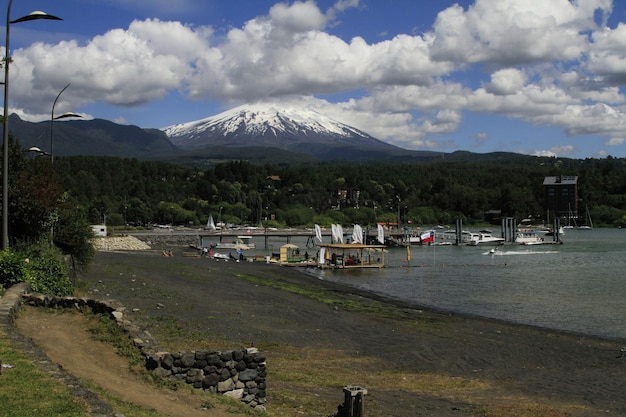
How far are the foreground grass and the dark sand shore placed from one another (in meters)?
5.38

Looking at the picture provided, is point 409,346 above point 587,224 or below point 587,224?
below

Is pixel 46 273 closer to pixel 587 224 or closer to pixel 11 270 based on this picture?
pixel 11 270

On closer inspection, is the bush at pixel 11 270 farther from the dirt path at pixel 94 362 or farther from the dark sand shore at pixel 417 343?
the dark sand shore at pixel 417 343

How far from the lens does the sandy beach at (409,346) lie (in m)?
15.2

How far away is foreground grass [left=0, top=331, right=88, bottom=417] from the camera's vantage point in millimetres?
8547

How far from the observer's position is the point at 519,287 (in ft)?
150

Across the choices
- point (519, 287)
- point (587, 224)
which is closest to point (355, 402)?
point (519, 287)

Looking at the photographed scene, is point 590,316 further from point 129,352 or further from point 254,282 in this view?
point 129,352

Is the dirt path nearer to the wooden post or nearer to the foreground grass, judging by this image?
the foreground grass

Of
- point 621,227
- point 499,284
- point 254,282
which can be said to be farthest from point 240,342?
point 621,227

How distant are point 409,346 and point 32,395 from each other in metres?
14.3

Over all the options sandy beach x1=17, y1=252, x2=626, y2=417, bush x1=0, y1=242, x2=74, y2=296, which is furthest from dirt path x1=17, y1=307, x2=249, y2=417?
bush x1=0, y1=242, x2=74, y2=296

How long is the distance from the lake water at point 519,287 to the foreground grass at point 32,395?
23.2 m

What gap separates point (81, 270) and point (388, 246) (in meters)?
80.2
